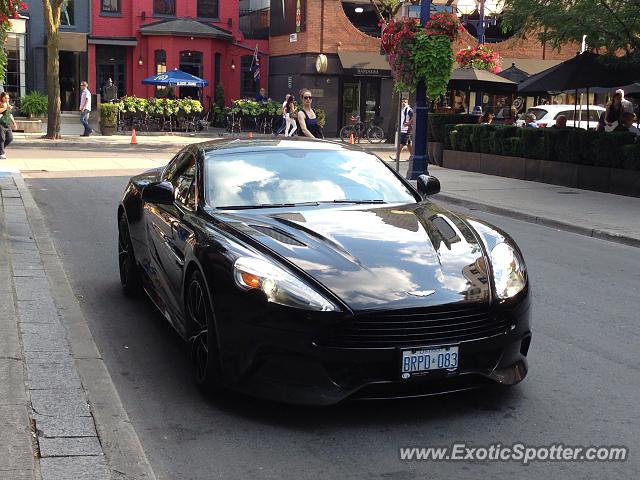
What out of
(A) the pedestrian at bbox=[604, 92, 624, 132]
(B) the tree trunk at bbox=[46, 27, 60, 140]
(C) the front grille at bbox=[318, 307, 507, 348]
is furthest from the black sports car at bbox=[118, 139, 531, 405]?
(B) the tree trunk at bbox=[46, 27, 60, 140]

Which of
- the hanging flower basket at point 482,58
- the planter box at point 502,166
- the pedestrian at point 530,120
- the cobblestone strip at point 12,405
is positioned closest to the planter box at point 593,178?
the planter box at point 502,166

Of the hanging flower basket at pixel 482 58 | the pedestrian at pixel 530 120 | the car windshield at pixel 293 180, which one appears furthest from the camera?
the hanging flower basket at pixel 482 58

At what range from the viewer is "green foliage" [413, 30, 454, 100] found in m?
18.7

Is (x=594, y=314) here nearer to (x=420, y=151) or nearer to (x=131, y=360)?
(x=131, y=360)

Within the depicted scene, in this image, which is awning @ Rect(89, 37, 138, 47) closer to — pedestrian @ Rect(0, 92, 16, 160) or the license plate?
pedestrian @ Rect(0, 92, 16, 160)

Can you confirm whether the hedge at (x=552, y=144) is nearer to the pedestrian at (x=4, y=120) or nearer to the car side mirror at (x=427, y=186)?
the car side mirror at (x=427, y=186)

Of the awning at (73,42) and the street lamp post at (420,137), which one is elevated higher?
the awning at (73,42)

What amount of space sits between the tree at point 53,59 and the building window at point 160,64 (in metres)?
12.2

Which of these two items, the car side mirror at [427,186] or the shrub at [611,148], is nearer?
the car side mirror at [427,186]

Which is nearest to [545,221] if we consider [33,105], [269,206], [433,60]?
[433,60]

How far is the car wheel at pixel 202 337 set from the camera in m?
4.97

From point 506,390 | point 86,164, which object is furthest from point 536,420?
point 86,164

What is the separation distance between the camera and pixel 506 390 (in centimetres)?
530

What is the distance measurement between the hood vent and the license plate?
99cm
